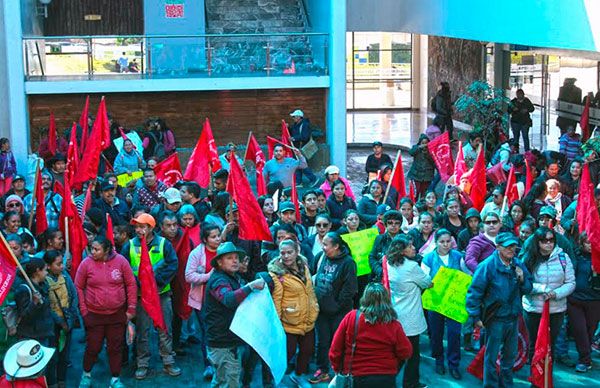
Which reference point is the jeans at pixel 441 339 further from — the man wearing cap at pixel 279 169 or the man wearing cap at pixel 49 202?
the man wearing cap at pixel 279 169

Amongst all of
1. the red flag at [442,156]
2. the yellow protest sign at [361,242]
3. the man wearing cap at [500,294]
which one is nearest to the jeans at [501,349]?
the man wearing cap at [500,294]

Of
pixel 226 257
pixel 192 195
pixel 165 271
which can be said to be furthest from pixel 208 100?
pixel 226 257

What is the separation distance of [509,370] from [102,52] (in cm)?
1417

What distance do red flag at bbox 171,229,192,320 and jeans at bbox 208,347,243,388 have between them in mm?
2259

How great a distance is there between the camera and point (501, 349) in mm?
11000

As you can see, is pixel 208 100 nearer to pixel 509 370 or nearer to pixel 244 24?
pixel 244 24

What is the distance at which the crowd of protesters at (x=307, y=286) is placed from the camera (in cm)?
982

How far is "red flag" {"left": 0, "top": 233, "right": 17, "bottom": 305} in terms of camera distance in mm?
10062

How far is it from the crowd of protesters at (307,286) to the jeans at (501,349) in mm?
14

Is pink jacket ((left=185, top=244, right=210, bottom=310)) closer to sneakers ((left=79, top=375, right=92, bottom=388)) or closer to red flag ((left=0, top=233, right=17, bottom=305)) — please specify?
sneakers ((left=79, top=375, right=92, bottom=388))

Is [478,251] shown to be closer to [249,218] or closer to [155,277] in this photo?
[249,218]

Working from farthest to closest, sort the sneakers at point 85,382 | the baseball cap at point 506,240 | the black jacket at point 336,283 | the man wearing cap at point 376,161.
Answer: the man wearing cap at point 376,161, the sneakers at point 85,382, the black jacket at point 336,283, the baseball cap at point 506,240

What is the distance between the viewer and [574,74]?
82.7ft

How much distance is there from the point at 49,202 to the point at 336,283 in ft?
17.1
